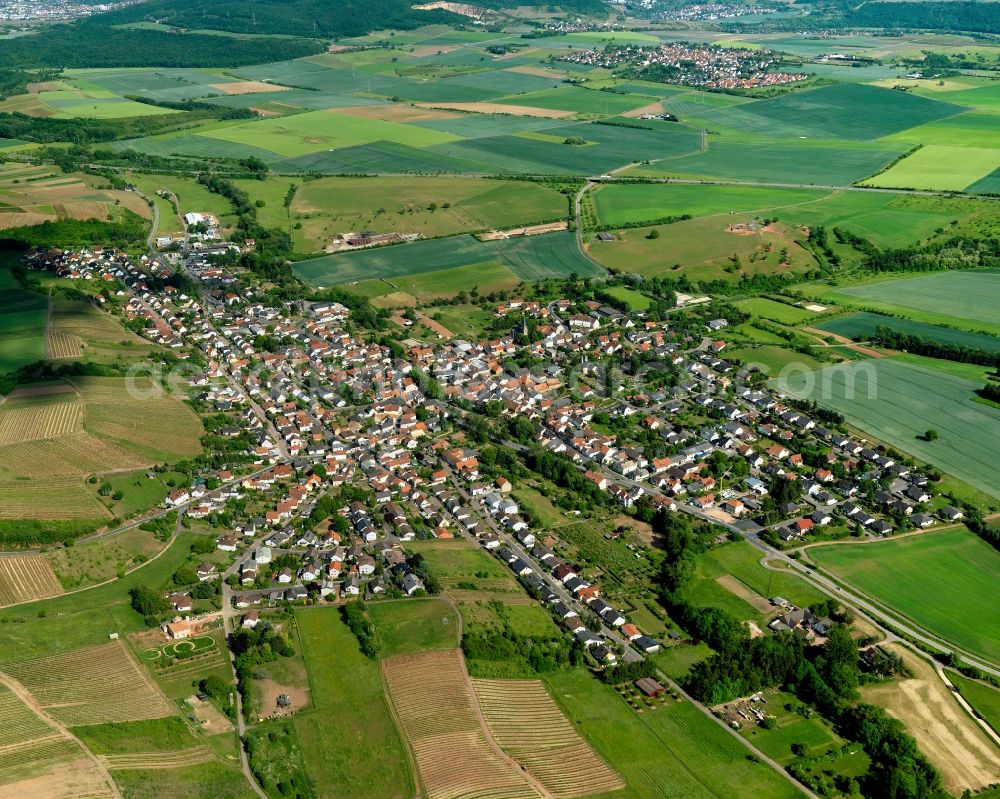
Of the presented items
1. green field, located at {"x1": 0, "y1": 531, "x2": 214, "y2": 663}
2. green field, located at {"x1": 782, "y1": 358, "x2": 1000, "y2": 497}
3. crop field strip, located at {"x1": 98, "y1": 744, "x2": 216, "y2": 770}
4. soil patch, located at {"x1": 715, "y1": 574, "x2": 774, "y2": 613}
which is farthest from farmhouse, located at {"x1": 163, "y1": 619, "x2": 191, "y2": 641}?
green field, located at {"x1": 782, "y1": 358, "x2": 1000, "y2": 497}

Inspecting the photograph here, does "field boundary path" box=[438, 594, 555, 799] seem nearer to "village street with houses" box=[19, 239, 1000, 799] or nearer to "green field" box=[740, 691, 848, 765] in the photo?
"village street with houses" box=[19, 239, 1000, 799]

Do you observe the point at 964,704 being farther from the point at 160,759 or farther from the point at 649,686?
the point at 160,759

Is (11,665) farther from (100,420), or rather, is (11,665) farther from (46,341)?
(46,341)

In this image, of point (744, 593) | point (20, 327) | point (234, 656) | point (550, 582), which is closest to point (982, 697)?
point (744, 593)

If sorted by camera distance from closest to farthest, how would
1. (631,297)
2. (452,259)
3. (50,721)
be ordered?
(50,721) → (631,297) → (452,259)

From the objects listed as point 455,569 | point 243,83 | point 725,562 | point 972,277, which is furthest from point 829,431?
point 243,83

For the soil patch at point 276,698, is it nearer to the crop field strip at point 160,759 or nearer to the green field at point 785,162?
the crop field strip at point 160,759

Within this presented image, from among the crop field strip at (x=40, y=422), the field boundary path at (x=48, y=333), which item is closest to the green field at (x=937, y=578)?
the crop field strip at (x=40, y=422)
